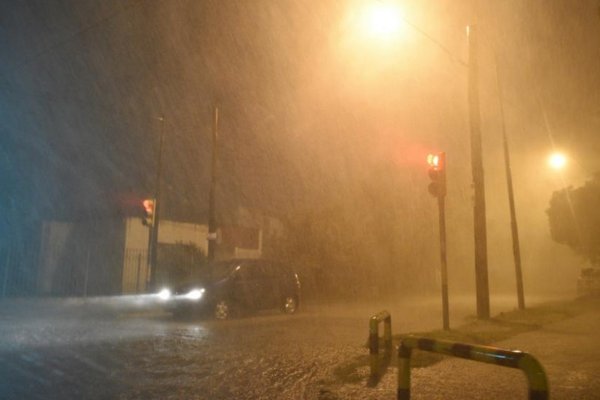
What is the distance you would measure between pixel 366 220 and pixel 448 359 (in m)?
27.1

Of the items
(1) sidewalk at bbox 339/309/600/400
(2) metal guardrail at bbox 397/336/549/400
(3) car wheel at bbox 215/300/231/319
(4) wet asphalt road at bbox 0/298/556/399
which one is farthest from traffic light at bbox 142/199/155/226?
(2) metal guardrail at bbox 397/336/549/400

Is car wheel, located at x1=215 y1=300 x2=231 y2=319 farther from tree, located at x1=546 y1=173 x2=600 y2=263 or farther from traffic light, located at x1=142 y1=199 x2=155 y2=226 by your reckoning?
tree, located at x1=546 y1=173 x2=600 y2=263

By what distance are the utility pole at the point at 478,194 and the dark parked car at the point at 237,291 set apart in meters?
5.80

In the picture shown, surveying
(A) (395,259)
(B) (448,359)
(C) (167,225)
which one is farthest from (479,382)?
(A) (395,259)

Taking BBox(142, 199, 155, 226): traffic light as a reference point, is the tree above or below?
above

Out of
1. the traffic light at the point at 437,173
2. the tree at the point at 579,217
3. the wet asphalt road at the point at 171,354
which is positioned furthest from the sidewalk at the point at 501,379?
the tree at the point at 579,217

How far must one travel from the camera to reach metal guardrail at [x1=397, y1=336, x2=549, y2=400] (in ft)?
13.1

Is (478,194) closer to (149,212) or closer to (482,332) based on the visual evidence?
(482,332)

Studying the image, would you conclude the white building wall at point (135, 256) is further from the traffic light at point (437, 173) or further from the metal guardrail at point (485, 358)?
the metal guardrail at point (485, 358)

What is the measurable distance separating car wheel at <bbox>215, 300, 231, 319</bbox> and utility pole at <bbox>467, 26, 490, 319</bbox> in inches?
255

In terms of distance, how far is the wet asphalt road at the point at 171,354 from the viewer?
7.53 meters

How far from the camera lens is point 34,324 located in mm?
14523

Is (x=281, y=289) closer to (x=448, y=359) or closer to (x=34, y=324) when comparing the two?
(x=34, y=324)

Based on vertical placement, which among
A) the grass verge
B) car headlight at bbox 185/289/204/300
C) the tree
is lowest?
the grass verge
